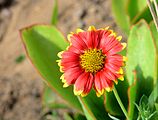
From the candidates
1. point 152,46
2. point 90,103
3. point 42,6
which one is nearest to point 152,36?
point 152,46

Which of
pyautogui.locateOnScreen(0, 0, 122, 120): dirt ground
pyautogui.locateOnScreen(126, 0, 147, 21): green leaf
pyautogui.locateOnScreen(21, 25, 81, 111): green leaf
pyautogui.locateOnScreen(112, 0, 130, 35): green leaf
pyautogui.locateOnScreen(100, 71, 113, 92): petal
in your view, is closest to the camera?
pyautogui.locateOnScreen(100, 71, 113, 92): petal

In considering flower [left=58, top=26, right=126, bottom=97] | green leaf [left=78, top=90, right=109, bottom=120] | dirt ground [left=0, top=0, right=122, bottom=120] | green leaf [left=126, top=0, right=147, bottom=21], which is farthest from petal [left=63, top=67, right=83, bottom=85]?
dirt ground [left=0, top=0, right=122, bottom=120]

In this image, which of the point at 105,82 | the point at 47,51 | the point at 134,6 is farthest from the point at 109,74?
the point at 134,6

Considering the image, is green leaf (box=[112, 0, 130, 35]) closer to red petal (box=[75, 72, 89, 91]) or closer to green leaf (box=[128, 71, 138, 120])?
green leaf (box=[128, 71, 138, 120])

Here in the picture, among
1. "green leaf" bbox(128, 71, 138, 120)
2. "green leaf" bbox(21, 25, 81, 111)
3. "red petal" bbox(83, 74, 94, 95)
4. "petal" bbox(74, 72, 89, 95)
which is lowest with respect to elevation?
"green leaf" bbox(128, 71, 138, 120)

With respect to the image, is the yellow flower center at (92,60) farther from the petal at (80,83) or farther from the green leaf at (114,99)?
the green leaf at (114,99)

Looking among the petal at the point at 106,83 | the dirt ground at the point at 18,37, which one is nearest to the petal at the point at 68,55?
the petal at the point at 106,83
